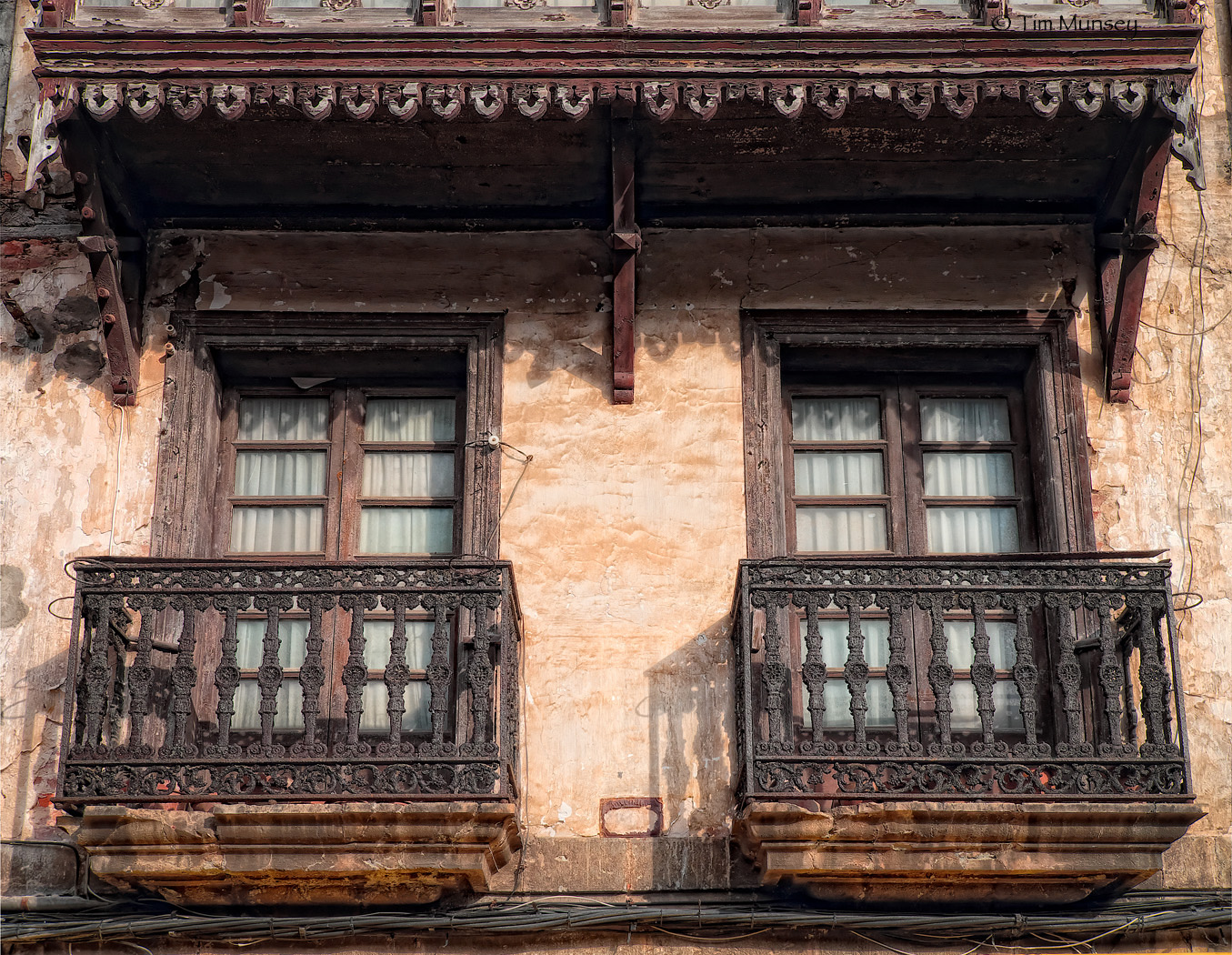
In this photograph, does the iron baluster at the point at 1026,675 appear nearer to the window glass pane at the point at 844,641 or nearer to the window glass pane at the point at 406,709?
the window glass pane at the point at 844,641

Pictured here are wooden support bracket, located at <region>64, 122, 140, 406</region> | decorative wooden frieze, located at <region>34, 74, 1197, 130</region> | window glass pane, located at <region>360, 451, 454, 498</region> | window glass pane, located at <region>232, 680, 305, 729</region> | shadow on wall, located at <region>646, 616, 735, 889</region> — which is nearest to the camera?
shadow on wall, located at <region>646, 616, 735, 889</region>

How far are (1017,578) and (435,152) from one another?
3.22 m

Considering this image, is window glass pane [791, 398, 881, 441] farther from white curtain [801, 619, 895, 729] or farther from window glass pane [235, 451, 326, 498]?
window glass pane [235, 451, 326, 498]

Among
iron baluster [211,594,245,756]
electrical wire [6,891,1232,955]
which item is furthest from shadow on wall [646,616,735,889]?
iron baluster [211,594,245,756]

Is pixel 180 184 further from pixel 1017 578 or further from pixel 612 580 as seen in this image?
pixel 1017 578

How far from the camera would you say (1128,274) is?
7.47 metres

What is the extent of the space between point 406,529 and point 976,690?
8.98 ft

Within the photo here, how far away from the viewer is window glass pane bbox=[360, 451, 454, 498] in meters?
7.70

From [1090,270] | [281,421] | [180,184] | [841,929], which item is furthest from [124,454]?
[1090,270]

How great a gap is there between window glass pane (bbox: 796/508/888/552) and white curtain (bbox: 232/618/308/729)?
2352 mm

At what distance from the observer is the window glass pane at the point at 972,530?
25.1 feet

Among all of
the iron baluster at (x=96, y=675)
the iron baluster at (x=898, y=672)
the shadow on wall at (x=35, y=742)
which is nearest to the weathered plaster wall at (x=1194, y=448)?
the iron baluster at (x=898, y=672)

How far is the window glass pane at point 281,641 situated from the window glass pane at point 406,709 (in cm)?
37

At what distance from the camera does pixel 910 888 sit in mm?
6523
